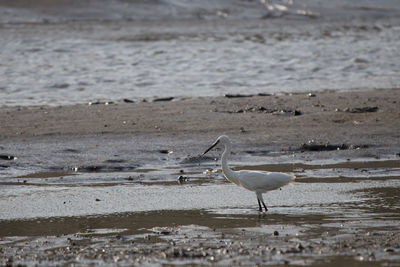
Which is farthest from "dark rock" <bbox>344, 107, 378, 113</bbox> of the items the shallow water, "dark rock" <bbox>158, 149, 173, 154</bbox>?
"dark rock" <bbox>158, 149, 173, 154</bbox>

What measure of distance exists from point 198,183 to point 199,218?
6.43 ft

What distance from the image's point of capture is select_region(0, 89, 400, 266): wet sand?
7785 millimetres

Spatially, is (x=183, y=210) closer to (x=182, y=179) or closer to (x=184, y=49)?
(x=182, y=179)

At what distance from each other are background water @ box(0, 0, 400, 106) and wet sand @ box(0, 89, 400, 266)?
8.61 feet

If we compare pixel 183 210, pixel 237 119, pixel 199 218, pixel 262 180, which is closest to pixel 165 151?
pixel 237 119

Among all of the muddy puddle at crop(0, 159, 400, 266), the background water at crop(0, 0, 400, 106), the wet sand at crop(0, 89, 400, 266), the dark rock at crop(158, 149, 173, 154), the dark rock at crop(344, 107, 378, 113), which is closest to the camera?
the muddy puddle at crop(0, 159, 400, 266)

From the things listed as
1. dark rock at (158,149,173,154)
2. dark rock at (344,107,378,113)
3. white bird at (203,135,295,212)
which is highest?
white bird at (203,135,295,212)

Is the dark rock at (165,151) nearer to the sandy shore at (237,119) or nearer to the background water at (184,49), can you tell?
the sandy shore at (237,119)

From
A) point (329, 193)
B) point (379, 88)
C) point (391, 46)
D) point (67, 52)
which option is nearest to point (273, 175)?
point (329, 193)

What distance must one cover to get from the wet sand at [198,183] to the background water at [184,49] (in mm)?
2625

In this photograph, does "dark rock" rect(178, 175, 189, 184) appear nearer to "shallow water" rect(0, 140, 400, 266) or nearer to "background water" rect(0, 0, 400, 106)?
"shallow water" rect(0, 140, 400, 266)

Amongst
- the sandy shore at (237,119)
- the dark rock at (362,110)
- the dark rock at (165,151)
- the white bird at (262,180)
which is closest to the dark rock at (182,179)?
the white bird at (262,180)

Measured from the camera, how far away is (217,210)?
31.4 feet

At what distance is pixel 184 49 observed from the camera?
25266mm
